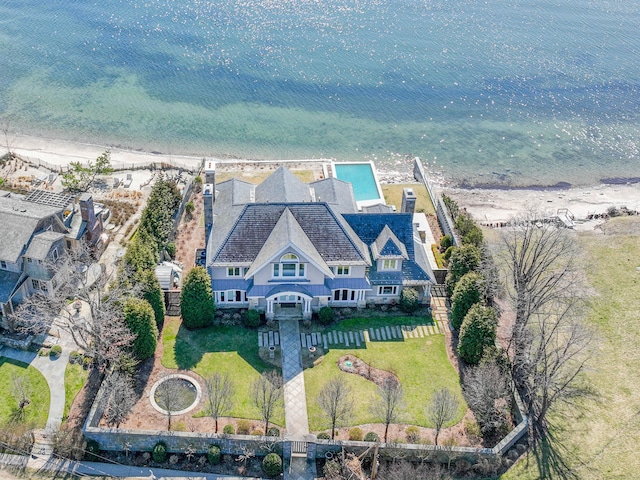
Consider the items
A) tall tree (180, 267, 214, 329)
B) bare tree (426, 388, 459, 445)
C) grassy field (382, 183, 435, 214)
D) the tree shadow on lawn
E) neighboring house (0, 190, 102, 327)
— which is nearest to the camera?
bare tree (426, 388, 459, 445)

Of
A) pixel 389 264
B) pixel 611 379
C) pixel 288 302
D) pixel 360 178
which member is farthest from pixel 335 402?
pixel 360 178

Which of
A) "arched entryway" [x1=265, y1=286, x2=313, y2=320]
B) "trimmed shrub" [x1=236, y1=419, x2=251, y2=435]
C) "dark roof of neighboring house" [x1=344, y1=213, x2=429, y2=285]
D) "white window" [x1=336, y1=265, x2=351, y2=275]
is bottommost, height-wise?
"trimmed shrub" [x1=236, y1=419, x2=251, y2=435]

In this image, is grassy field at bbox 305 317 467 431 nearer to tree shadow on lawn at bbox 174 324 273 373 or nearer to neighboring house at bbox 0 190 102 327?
tree shadow on lawn at bbox 174 324 273 373

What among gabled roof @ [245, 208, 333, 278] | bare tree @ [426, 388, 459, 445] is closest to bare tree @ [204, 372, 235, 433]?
gabled roof @ [245, 208, 333, 278]

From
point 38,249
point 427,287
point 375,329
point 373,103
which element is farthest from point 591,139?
point 38,249

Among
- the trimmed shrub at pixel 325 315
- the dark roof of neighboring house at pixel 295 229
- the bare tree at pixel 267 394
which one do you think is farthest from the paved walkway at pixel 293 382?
the dark roof of neighboring house at pixel 295 229

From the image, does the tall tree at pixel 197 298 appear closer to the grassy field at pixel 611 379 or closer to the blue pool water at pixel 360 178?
the blue pool water at pixel 360 178

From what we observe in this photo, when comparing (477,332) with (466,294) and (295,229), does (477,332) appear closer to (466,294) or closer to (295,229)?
A: (466,294)
